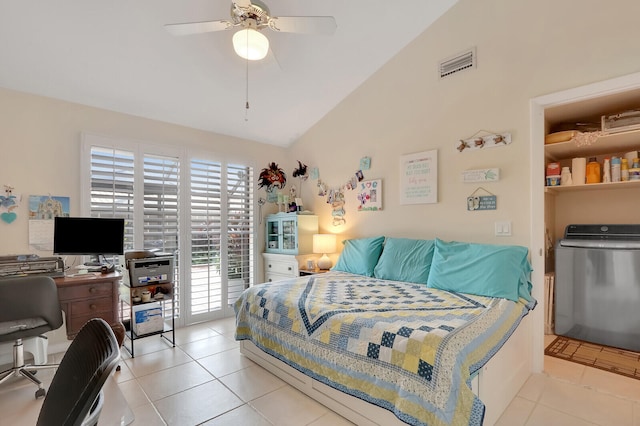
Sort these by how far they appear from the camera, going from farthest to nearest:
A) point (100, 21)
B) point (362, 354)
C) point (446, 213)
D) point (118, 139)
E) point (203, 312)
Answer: point (203, 312)
point (118, 139)
point (446, 213)
point (100, 21)
point (362, 354)

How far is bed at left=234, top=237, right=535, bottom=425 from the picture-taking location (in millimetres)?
1508

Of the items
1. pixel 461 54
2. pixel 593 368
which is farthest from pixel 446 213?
pixel 593 368

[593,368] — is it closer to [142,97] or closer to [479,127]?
[479,127]

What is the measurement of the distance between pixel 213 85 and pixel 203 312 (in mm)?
2669

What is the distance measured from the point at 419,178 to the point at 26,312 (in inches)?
135

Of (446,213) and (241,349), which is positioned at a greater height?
(446,213)

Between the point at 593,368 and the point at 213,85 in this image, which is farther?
the point at 213,85

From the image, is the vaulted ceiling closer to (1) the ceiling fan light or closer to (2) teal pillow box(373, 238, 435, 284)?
(1) the ceiling fan light

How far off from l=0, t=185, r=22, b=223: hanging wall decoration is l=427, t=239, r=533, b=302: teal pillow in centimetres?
368

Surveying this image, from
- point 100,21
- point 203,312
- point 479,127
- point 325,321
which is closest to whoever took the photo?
point 325,321

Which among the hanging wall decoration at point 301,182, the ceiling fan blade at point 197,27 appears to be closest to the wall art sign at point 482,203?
the hanging wall decoration at point 301,182

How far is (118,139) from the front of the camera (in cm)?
321

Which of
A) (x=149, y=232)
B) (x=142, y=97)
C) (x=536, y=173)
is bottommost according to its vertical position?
(x=149, y=232)

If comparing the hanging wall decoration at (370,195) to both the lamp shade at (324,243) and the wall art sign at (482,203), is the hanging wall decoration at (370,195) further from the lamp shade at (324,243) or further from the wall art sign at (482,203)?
the wall art sign at (482,203)
